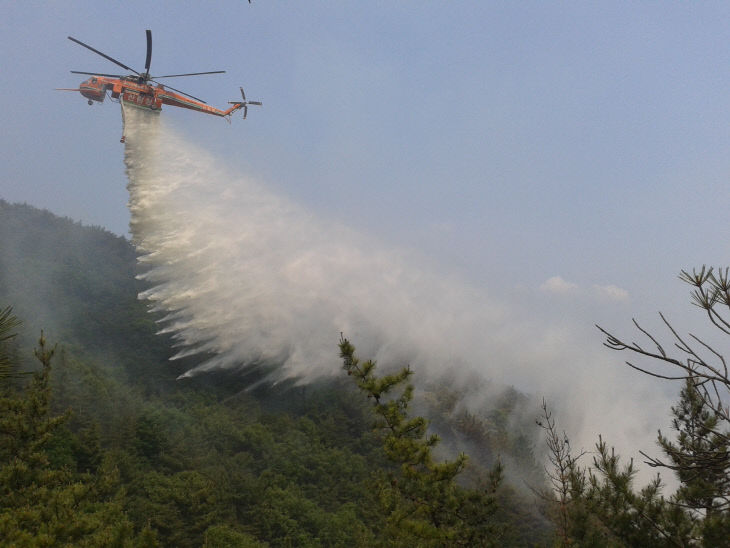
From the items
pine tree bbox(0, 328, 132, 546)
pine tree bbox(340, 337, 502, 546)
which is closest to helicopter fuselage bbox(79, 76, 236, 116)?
pine tree bbox(0, 328, 132, 546)

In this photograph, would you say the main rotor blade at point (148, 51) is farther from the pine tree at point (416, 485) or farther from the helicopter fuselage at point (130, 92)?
the pine tree at point (416, 485)

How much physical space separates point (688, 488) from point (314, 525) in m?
33.2

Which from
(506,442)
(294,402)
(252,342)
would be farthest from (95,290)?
(506,442)

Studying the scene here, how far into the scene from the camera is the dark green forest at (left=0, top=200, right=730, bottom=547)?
14320 millimetres

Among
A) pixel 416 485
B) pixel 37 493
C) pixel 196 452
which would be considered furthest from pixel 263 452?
pixel 416 485

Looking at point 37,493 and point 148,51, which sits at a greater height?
point 148,51

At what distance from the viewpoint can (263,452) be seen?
54.6 meters

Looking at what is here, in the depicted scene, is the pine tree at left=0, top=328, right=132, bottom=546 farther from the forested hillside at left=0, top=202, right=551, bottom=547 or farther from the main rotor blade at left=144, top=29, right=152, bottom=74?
the main rotor blade at left=144, top=29, right=152, bottom=74

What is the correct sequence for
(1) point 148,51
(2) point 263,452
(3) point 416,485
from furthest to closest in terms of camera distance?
(2) point 263,452, (1) point 148,51, (3) point 416,485

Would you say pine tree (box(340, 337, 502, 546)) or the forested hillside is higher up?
pine tree (box(340, 337, 502, 546))

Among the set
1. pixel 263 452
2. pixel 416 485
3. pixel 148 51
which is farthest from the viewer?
pixel 263 452

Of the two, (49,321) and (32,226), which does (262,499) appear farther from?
(32,226)

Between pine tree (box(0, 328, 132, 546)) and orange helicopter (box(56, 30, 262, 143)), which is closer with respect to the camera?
pine tree (box(0, 328, 132, 546))

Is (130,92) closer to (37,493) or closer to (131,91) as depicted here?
(131,91)
